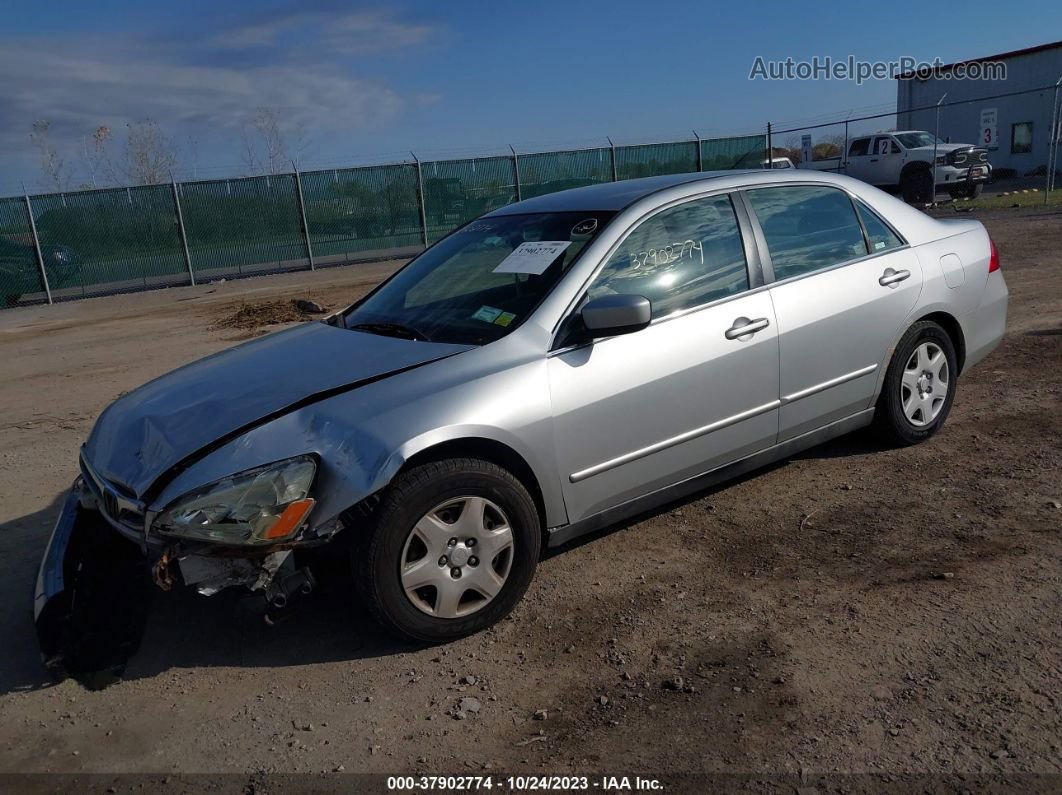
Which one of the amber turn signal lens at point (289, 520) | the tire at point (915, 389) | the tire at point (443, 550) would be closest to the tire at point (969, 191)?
the tire at point (915, 389)

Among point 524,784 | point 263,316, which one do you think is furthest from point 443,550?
point 263,316

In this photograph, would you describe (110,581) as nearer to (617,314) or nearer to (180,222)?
(617,314)

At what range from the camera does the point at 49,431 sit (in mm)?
6926

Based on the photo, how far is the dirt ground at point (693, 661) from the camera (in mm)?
2686

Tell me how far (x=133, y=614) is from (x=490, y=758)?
5.80 feet

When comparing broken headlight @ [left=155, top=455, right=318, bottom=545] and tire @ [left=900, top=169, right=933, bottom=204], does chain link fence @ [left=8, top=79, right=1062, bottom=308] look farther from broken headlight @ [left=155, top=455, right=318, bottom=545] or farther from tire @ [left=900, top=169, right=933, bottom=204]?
broken headlight @ [left=155, top=455, right=318, bottom=545]

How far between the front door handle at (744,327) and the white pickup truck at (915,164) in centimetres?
2006

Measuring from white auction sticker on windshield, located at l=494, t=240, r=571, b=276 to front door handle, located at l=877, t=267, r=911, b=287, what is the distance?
5.90 feet

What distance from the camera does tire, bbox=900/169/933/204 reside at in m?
22.8

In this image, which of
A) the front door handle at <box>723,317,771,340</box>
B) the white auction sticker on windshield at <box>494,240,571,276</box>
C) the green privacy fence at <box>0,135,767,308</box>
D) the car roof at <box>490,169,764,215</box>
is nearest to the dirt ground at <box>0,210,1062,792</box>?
the front door handle at <box>723,317,771,340</box>

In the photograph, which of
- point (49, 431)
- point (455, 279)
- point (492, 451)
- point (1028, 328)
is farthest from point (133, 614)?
point (1028, 328)

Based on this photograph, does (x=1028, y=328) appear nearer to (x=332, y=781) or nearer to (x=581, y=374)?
(x=581, y=374)

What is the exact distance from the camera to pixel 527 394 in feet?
11.2

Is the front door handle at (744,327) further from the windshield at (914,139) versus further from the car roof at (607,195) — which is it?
the windshield at (914,139)
